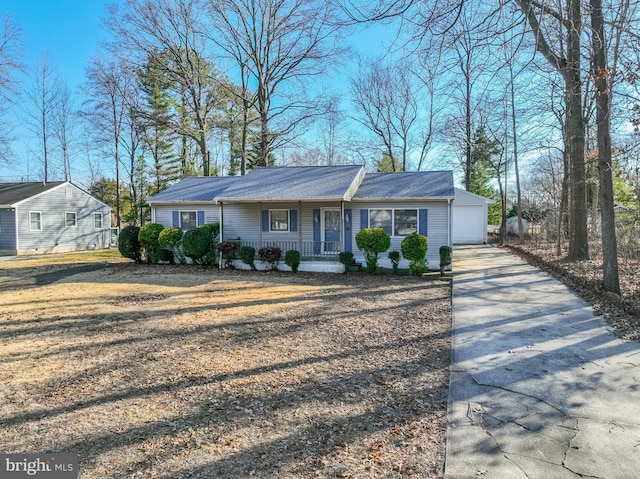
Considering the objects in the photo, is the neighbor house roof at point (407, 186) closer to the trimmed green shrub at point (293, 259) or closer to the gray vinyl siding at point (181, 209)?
the trimmed green shrub at point (293, 259)

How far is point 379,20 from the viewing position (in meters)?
5.77

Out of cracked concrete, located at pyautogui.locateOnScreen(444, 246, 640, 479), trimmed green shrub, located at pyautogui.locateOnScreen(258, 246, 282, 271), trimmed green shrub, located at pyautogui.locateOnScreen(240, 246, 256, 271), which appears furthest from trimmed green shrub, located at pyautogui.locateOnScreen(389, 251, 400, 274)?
cracked concrete, located at pyautogui.locateOnScreen(444, 246, 640, 479)

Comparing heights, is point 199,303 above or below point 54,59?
below

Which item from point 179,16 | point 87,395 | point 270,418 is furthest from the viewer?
point 179,16

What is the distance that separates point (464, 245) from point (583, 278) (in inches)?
603

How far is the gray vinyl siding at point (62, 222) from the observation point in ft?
71.4

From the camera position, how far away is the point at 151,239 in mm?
15742

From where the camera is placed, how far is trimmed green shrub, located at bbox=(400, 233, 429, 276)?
1239 cm

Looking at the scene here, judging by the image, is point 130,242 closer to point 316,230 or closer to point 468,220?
point 316,230

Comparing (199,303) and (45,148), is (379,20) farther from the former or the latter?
(45,148)

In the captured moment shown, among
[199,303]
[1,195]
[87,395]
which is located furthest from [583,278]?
[1,195]

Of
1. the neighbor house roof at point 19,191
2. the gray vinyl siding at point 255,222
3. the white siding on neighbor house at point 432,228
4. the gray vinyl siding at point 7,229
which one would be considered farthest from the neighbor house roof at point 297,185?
the neighbor house roof at point 19,191

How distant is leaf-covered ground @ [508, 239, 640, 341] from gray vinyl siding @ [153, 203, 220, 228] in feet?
42.5

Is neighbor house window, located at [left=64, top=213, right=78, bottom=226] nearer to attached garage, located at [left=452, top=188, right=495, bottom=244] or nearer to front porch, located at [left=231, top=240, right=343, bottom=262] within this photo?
front porch, located at [left=231, top=240, right=343, bottom=262]
